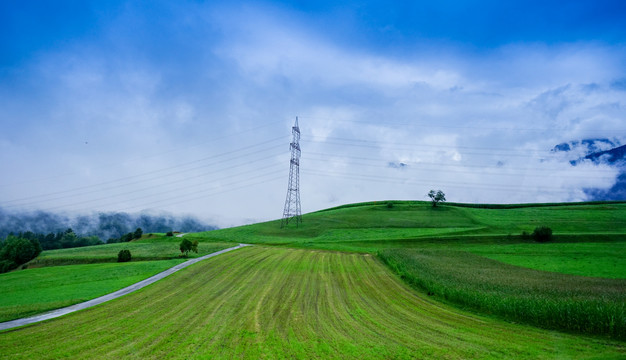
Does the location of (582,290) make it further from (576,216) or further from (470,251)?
(576,216)

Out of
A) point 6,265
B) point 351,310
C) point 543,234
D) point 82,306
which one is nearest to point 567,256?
point 543,234

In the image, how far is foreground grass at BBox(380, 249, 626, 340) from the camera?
1582cm

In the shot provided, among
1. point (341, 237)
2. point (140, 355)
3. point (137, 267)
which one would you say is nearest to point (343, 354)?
point (140, 355)

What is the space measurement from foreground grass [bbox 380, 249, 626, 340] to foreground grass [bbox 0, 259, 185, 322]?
93.5ft

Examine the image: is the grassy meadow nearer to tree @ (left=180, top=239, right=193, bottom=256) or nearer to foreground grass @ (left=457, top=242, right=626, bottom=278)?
foreground grass @ (left=457, top=242, right=626, bottom=278)

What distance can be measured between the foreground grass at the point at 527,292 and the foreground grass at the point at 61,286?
1122 inches

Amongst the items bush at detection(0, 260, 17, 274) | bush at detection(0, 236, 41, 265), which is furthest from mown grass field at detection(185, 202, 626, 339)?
bush at detection(0, 260, 17, 274)

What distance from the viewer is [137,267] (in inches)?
1490

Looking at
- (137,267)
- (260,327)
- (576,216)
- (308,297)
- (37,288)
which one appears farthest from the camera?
(576,216)

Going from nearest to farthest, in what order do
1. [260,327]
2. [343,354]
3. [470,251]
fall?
[343,354] → [260,327] → [470,251]

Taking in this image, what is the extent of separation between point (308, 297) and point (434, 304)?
9465 millimetres

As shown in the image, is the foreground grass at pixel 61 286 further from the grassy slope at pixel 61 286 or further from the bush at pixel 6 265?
the bush at pixel 6 265

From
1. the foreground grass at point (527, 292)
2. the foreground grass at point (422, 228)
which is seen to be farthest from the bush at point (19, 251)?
the foreground grass at point (527, 292)

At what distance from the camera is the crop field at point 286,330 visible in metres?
13.4
